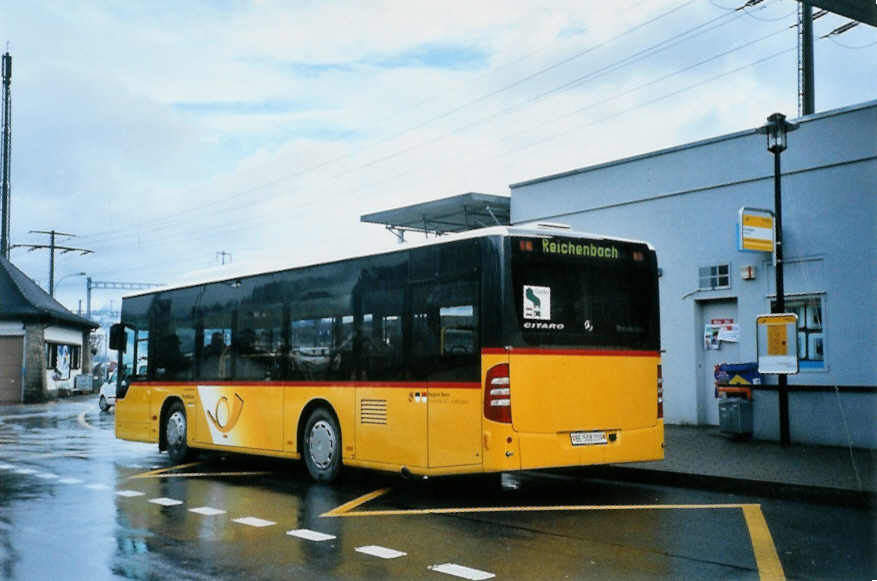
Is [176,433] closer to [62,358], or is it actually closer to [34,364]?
[34,364]

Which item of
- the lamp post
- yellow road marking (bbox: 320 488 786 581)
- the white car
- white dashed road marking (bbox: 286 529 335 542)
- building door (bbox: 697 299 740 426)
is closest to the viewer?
white dashed road marking (bbox: 286 529 335 542)

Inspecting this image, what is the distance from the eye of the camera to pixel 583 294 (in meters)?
11.0

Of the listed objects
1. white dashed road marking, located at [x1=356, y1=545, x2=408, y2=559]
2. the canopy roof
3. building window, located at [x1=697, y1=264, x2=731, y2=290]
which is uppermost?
the canopy roof

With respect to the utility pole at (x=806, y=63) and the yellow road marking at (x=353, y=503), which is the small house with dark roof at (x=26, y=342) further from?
the yellow road marking at (x=353, y=503)

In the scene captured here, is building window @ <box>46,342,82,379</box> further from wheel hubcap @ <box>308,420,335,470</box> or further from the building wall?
wheel hubcap @ <box>308,420,335,470</box>

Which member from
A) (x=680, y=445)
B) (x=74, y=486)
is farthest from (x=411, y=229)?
(x=74, y=486)

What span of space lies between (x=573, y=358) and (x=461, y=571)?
13.6 ft

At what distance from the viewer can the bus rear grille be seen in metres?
11.7

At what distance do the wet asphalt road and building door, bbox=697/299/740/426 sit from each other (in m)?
6.49

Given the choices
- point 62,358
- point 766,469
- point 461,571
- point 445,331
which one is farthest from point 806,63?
point 62,358

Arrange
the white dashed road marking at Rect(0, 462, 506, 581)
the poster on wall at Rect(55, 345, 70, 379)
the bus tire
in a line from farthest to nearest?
the poster on wall at Rect(55, 345, 70, 379)
the bus tire
the white dashed road marking at Rect(0, 462, 506, 581)

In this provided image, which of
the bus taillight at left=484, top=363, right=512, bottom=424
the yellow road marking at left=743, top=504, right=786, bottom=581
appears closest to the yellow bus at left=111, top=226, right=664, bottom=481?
the bus taillight at left=484, top=363, right=512, bottom=424

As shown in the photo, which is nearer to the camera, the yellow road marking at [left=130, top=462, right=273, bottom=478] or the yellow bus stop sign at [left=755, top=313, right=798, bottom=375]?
the yellow road marking at [left=130, top=462, right=273, bottom=478]

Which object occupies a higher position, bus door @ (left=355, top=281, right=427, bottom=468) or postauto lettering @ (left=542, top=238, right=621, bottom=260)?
postauto lettering @ (left=542, top=238, right=621, bottom=260)
